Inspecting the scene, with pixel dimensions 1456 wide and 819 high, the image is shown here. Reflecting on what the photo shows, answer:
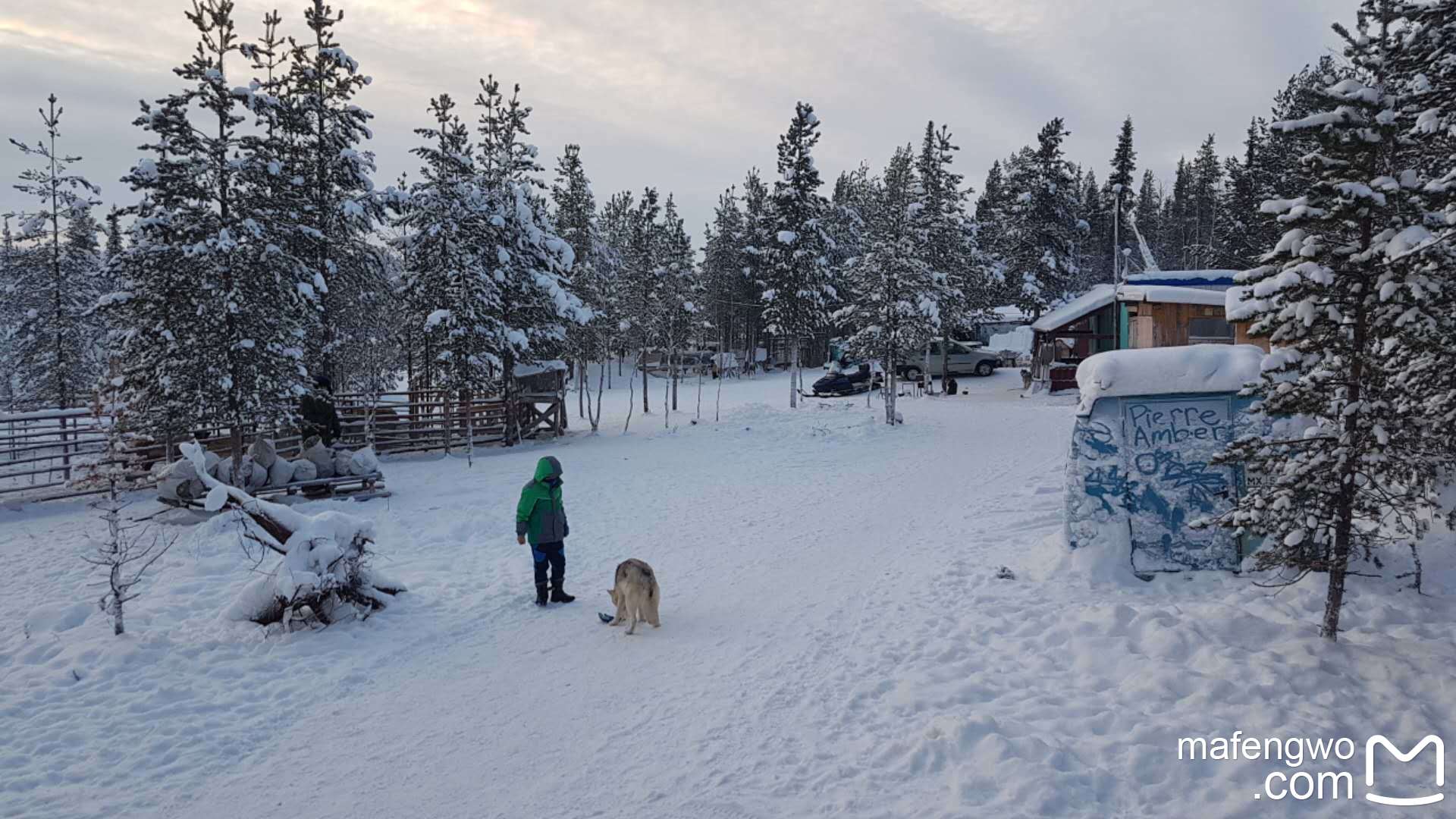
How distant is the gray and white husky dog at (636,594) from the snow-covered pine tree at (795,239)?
23943 mm

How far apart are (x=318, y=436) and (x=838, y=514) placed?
10.2 m

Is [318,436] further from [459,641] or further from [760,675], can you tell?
[760,675]

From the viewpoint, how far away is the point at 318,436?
1494 cm

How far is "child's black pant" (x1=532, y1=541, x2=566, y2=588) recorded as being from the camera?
27.2ft

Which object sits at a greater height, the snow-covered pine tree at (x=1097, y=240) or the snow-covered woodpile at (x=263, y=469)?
the snow-covered pine tree at (x=1097, y=240)

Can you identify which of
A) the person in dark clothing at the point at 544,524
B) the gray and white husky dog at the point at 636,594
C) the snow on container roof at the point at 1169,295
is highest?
the snow on container roof at the point at 1169,295

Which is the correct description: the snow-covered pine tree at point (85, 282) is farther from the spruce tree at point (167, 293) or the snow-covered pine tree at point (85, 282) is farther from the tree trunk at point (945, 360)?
the tree trunk at point (945, 360)

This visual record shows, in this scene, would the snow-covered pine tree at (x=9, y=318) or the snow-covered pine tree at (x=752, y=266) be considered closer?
the snow-covered pine tree at (x=9, y=318)

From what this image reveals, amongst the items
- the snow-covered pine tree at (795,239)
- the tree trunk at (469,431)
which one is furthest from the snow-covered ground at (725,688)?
the snow-covered pine tree at (795,239)

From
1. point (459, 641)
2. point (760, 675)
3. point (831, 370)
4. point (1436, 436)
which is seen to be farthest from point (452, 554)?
point (831, 370)

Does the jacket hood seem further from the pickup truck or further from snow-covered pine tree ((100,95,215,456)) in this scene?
the pickup truck

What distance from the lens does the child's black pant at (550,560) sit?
8.30 meters

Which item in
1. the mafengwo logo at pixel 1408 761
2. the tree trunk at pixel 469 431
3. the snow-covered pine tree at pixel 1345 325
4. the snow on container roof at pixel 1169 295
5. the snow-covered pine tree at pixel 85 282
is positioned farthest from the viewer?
the snow-covered pine tree at pixel 85 282

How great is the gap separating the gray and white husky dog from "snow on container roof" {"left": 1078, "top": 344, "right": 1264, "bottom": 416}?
17.0ft
